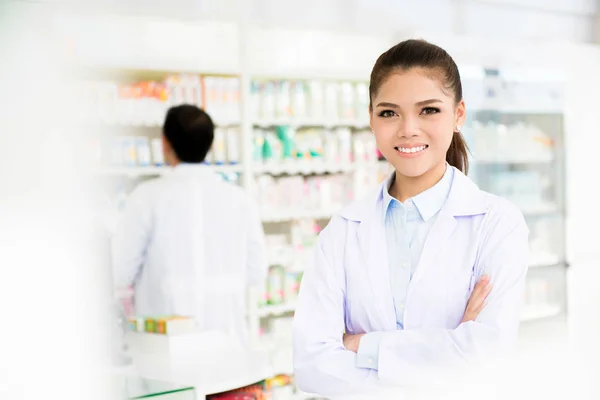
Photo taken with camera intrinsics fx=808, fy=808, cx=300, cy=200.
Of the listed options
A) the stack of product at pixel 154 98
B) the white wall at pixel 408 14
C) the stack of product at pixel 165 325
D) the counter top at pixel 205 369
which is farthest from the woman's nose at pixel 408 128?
the white wall at pixel 408 14

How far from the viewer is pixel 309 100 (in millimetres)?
5266

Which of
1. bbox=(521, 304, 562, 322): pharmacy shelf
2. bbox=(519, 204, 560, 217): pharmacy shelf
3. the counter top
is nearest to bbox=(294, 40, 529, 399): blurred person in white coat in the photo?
the counter top

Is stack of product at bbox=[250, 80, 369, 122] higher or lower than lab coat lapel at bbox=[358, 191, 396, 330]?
higher

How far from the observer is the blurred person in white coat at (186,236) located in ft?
12.1

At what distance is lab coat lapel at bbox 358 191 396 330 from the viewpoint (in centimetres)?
183

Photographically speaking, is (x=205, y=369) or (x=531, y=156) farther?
(x=531, y=156)

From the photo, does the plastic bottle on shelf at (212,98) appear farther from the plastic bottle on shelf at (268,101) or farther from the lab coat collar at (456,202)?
the lab coat collar at (456,202)

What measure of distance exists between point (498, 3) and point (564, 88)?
194 centimetres

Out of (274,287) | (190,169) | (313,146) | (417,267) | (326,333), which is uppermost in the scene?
(313,146)

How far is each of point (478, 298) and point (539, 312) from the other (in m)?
5.03

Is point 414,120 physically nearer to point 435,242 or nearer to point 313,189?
point 435,242

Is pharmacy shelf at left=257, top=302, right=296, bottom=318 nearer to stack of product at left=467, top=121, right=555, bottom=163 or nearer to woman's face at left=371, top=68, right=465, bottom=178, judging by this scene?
stack of product at left=467, top=121, right=555, bottom=163

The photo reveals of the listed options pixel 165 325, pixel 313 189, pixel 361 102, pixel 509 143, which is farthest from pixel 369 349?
pixel 509 143

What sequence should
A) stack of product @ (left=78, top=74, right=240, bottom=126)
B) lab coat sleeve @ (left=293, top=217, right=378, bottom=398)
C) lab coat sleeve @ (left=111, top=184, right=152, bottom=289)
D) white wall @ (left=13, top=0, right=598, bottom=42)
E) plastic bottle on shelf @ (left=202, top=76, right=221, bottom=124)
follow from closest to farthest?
lab coat sleeve @ (left=293, top=217, right=378, bottom=398), lab coat sleeve @ (left=111, top=184, right=152, bottom=289), stack of product @ (left=78, top=74, right=240, bottom=126), plastic bottle on shelf @ (left=202, top=76, right=221, bottom=124), white wall @ (left=13, top=0, right=598, bottom=42)
